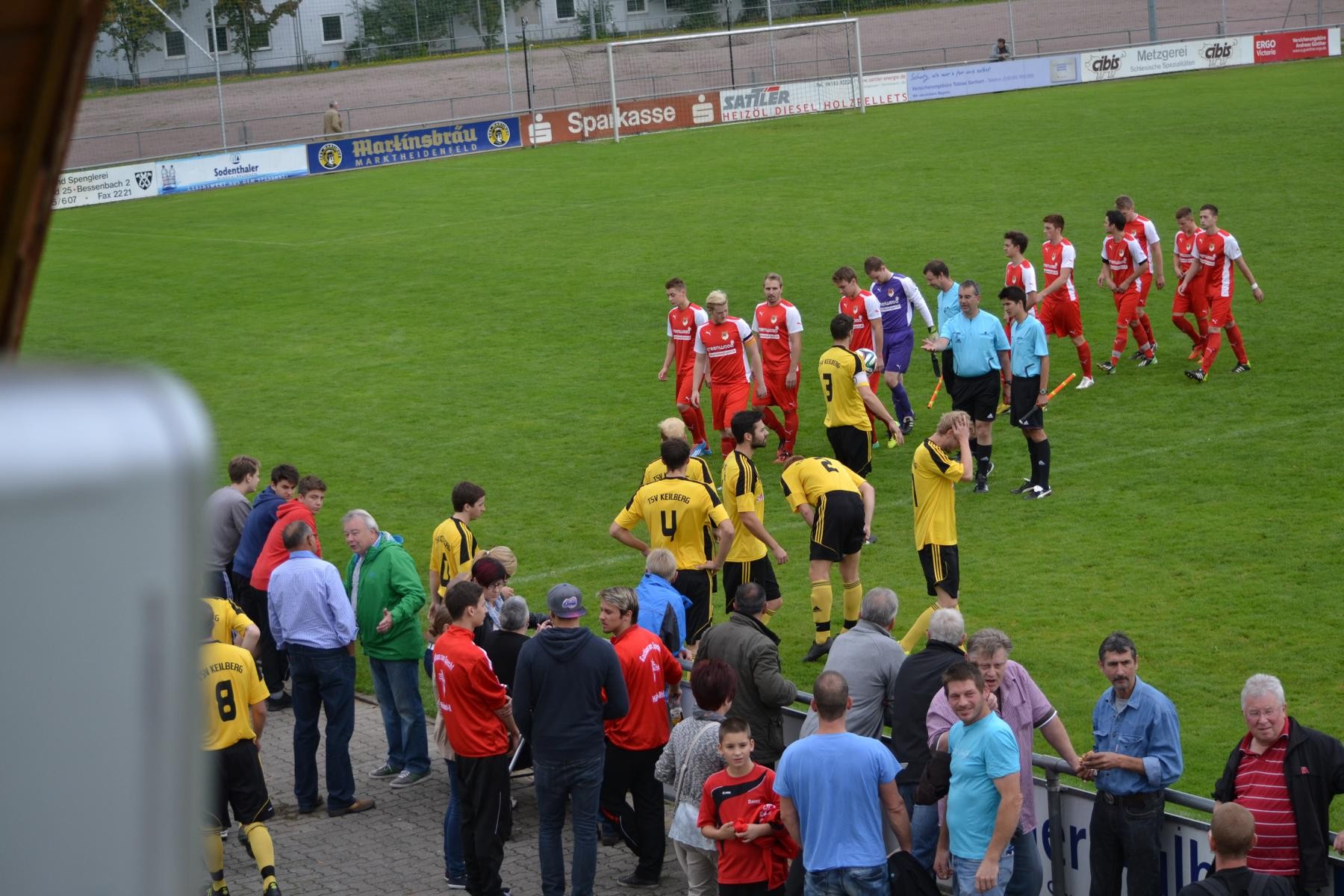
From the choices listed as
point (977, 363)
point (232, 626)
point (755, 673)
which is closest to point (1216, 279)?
point (977, 363)

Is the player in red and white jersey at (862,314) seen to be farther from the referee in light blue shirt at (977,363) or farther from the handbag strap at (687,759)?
the handbag strap at (687,759)

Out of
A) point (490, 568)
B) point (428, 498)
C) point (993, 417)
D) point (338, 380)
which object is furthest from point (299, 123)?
point (490, 568)

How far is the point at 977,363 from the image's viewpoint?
51.0ft

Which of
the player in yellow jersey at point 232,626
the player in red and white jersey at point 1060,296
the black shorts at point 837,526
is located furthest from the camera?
the player in red and white jersey at point 1060,296

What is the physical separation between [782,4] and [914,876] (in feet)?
199

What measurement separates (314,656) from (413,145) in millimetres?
38128

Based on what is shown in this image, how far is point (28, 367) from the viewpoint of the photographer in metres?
0.89

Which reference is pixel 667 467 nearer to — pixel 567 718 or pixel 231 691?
pixel 567 718

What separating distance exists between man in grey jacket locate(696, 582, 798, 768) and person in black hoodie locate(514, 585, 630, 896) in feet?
2.15

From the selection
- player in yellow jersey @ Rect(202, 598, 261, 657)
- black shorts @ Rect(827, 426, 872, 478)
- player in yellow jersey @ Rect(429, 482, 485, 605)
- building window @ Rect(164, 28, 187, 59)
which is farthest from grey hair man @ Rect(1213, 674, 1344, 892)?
building window @ Rect(164, 28, 187, 59)

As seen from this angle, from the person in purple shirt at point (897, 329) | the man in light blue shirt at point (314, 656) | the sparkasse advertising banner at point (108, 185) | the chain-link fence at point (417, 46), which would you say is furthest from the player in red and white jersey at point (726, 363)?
the chain-link fence at point (417, 46)

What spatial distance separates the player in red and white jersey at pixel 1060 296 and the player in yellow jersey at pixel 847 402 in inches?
197

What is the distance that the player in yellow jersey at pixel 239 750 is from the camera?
8.43 meters

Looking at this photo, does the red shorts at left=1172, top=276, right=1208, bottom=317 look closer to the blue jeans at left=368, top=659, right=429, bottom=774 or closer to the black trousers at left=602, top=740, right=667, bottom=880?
the blue jeans at left=368, top=659, right=429, bottom=774
